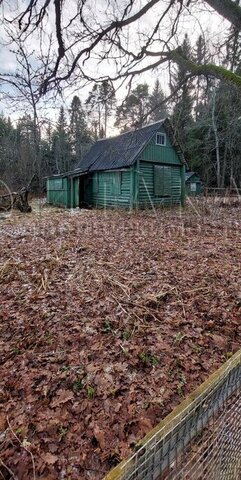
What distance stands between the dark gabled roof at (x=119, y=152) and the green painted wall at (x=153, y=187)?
84cm

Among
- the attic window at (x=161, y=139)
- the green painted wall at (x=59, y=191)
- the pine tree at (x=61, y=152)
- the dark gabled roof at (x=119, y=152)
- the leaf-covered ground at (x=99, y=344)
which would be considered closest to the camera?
the leaf-covered ground at (x=99, y=344)

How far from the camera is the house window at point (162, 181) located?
1536cm

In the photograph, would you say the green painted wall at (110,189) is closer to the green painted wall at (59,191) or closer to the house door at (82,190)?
the house door at (82,190)

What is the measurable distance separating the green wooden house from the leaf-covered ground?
9039 mm

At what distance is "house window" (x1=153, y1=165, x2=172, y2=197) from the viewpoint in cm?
1536

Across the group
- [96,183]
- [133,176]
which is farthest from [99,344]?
[96,183]

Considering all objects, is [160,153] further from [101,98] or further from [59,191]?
[101,98]

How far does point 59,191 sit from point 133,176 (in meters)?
5.92

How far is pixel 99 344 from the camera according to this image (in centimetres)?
308

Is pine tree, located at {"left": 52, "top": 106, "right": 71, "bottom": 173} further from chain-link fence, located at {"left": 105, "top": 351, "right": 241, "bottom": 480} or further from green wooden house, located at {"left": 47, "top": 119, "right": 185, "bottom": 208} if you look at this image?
Answer: chain-link fence, located at {"left": 105, "top": 351, "right": 241, "bottom": 480}

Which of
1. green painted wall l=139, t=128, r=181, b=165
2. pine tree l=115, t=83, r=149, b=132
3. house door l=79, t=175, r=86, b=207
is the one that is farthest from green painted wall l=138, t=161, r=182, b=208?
pine tree l=115, t=83, r=149, b=132

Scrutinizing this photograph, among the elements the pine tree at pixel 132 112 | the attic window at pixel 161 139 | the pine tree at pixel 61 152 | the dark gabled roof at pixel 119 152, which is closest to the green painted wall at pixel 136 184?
the attic window at pixel 161 139

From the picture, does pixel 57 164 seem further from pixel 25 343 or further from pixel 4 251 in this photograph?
pixel 25 343

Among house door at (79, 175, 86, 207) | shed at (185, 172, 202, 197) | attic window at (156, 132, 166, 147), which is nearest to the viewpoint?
attic window at (156, 132, 166, 147)
